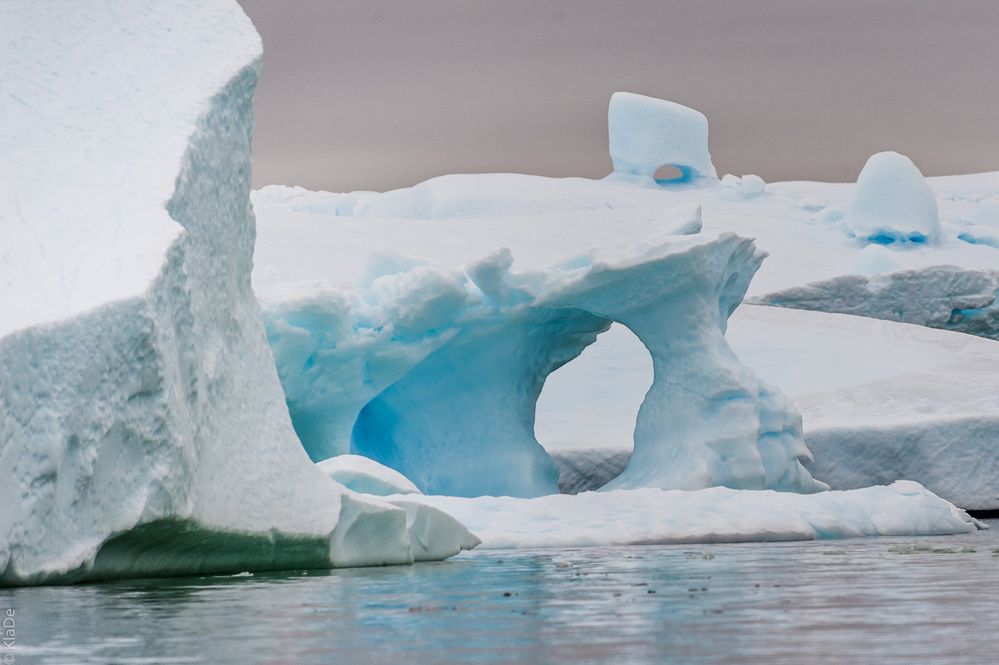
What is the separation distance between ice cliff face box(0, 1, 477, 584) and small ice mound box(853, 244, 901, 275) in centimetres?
2193

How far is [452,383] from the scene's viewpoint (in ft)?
46.9

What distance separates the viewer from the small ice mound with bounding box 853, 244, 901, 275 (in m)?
28.8

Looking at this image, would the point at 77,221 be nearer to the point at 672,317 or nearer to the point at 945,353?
the point at 672,317

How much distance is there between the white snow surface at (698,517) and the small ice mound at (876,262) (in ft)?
59.7

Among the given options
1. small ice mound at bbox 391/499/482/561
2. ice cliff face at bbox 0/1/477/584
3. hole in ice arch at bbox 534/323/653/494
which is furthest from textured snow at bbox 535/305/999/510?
ice cliff face at bbox 0/1/477/584

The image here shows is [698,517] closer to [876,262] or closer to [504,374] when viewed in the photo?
[504,374]

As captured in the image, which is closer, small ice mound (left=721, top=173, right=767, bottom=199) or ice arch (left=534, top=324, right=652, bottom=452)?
ice arch (left=534, top=324, right=652, bottom=452)

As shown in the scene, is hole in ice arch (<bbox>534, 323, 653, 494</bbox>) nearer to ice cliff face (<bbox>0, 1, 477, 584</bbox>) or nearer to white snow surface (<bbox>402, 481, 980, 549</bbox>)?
white snow surface (<bbox>402, 481, 980, 549</bbox>)

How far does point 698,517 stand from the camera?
10.0 m

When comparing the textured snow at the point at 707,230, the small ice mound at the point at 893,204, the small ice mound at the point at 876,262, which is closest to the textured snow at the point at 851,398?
the textured snow at the point at 707,230

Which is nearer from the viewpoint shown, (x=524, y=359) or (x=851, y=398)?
(x=524, y=359)

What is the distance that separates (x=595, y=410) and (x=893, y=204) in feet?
58.3

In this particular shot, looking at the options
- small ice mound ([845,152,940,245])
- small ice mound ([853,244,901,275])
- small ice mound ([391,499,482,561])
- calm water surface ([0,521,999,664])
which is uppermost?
small ice mound ([845,152,940,245])

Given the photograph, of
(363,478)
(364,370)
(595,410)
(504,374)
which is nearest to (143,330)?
(363,478)
